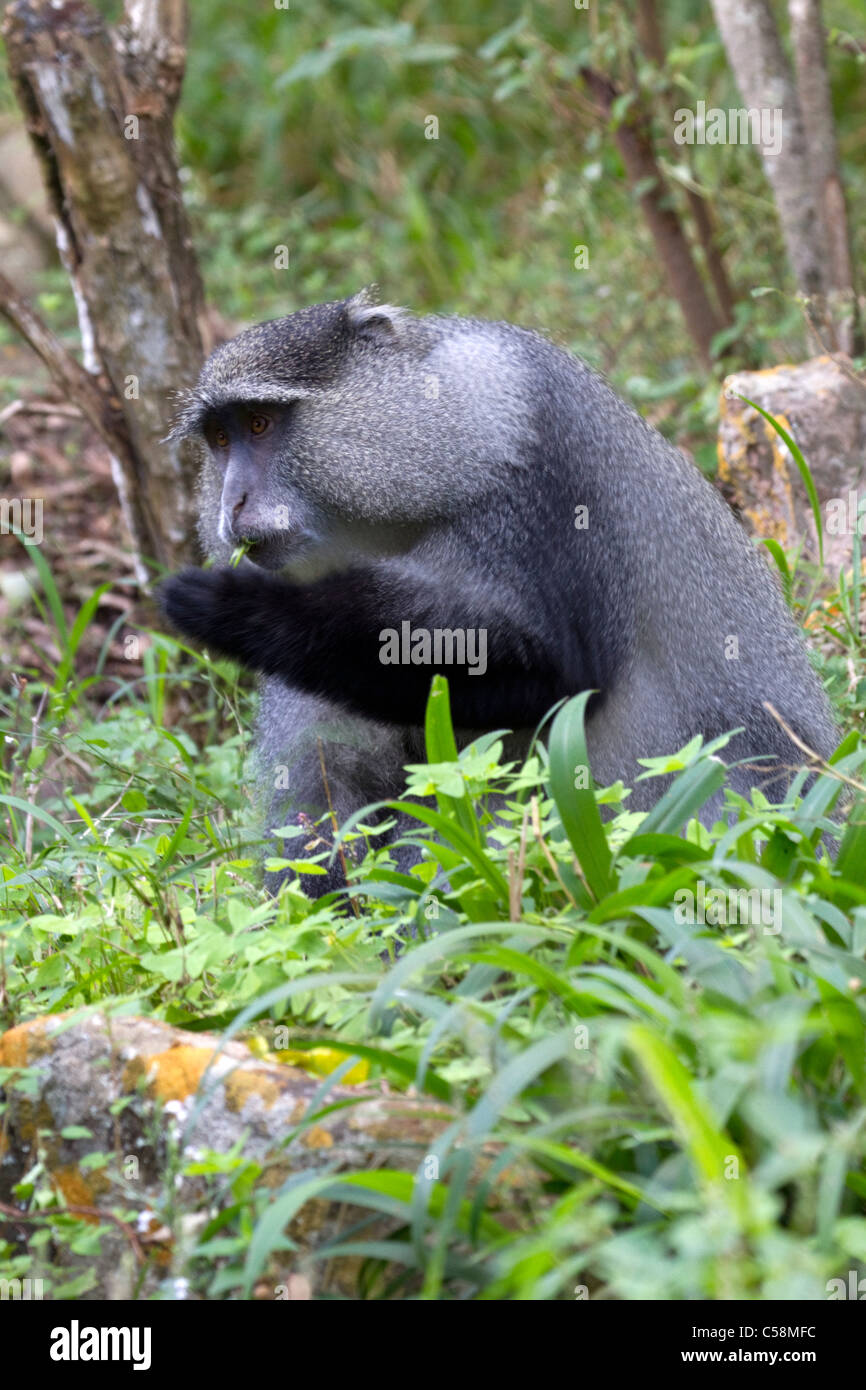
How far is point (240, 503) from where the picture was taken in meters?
4.46

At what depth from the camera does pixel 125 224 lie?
6266 mm

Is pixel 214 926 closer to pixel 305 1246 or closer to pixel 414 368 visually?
pixel 305 1246

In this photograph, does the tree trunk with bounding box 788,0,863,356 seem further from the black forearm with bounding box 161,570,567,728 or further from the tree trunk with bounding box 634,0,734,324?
the black forearm with bounding box 161,570,567,728

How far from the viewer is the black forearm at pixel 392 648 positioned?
13.8 ft

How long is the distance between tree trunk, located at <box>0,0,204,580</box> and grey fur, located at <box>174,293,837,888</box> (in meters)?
1.79

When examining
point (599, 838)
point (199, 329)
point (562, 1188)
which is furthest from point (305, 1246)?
point (199, 329)

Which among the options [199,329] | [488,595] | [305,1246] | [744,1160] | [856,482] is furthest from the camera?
[199,329]

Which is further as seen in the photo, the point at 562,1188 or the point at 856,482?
the point at 856,482

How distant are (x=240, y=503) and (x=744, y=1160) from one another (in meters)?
2.67

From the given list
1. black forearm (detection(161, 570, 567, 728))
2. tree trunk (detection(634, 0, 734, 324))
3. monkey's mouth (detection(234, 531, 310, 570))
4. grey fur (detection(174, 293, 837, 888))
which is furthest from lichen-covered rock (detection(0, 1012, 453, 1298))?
tree trunk (detection(634, 0, 734, 324))

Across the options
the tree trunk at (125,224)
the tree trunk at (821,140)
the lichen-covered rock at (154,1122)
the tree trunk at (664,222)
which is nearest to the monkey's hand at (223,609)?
the lichen-covered rock at (154,1122)

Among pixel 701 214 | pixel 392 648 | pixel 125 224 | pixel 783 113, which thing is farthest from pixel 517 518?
pixel 701 214

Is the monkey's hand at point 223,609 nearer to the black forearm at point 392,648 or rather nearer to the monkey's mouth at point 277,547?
the black forearm at point 392,648

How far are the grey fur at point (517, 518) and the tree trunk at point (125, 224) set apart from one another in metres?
1.79
